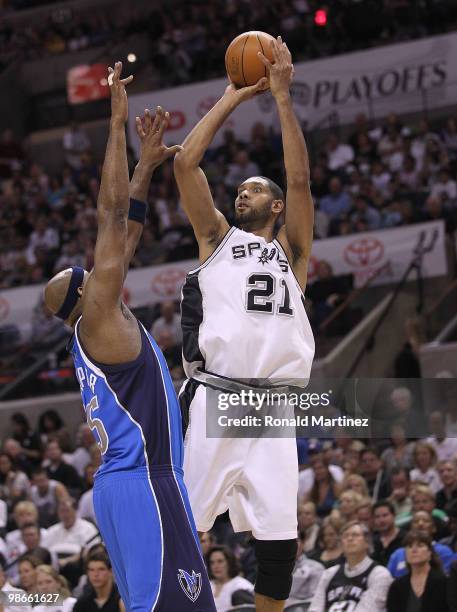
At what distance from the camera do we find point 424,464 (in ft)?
33.8

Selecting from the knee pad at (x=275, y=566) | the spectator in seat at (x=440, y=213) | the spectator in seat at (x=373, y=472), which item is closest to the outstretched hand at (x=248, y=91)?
the knee pad at (x=275, y=566)

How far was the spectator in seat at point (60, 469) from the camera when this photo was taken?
12305 millimetres

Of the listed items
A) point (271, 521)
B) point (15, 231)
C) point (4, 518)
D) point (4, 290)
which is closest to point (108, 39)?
point (15, 231)

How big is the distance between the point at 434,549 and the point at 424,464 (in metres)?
1.67

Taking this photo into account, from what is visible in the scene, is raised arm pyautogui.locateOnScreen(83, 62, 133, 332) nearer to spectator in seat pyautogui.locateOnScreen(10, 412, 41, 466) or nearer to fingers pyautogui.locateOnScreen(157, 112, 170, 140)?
fingers pyautogui.locateOnScreen(157, 112, 170, 140)

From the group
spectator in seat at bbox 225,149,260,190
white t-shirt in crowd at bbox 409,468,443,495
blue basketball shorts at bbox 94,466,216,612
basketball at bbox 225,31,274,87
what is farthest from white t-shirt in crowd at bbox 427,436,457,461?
spectator in seat at bbox 225,149,260,190

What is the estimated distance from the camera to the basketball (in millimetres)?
6359

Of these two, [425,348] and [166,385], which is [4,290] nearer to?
[425,348]

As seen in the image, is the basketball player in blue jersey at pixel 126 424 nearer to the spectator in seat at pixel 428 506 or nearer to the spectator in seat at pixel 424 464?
the spectator in seat at pixel 428 506

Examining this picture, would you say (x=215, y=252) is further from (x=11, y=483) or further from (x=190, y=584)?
(x=11, y=483)

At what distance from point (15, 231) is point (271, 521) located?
14029mm

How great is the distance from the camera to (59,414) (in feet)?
48.8

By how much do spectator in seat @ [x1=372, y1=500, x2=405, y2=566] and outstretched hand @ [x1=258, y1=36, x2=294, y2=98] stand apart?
4228mm

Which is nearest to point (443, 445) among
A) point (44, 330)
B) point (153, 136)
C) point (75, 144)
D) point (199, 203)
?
point (199, 203)
